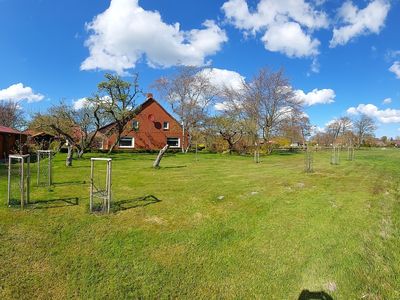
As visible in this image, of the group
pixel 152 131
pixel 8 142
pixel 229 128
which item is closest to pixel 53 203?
pixel 8 142

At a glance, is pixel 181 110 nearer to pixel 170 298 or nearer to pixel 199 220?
pixel 199 220

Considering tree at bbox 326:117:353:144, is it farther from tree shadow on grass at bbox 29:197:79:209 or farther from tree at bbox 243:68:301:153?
tree shadow on grass at bbox 29:197:79:209

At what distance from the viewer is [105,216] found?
6.95 meters

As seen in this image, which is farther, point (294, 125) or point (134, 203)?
point (294, 125)

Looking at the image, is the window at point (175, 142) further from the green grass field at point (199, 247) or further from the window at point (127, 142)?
the green grass field at point (199, 247)

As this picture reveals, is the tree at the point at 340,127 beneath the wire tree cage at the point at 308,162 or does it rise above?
above

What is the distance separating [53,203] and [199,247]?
4.54 m

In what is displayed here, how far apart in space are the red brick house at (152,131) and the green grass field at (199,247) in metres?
27.3

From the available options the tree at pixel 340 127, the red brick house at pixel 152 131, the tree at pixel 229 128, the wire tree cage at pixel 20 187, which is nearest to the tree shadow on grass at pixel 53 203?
Result: the wire tree cage at pixel 20 187

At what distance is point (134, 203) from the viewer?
26.9 ft

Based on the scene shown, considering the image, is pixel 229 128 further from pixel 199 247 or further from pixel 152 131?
pixel 199 247

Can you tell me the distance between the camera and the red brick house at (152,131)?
3628 centimetres

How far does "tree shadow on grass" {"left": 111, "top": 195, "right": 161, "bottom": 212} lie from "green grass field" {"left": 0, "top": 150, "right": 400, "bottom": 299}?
31mm

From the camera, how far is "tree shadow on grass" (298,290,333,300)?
4.53 metres
